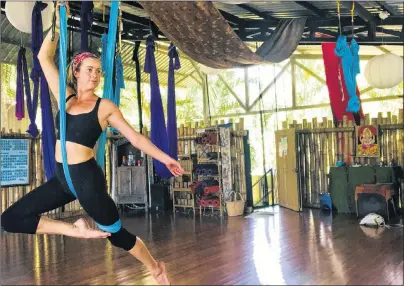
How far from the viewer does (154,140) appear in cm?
525

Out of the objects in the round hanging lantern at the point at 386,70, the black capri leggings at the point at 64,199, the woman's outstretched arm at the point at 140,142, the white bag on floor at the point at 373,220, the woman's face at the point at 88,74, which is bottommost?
the white bag on floor at the point at 373,220

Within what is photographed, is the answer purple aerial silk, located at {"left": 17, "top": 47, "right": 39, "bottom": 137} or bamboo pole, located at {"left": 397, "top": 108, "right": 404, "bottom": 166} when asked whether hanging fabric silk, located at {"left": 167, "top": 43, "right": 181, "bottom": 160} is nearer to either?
purple aerial silk, located at {"left": 17, "top": 47, "right": 39, "bottom": 137}

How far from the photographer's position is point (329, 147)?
743 cm

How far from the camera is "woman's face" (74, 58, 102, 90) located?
8.34ft

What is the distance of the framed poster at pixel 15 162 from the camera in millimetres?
6824

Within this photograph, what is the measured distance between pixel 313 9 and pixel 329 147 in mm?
2525

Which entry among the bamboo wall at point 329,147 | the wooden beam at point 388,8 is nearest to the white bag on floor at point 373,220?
the bamboo wall at point 329,147

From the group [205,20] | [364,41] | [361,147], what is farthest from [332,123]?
[205,20]

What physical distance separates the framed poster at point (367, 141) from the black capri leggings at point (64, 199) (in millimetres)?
5368

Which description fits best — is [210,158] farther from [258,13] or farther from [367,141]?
[367,141]

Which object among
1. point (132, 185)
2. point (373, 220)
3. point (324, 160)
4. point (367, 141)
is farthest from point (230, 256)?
point (132, 185)

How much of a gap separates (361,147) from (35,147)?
5.41 meters

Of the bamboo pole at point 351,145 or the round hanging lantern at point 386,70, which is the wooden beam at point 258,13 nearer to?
the round hanging lantern at point 386,70

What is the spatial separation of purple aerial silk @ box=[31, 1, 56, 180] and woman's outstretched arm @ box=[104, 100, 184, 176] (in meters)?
2.02
